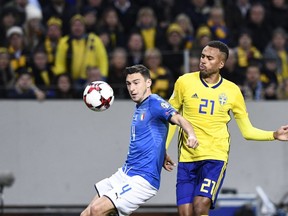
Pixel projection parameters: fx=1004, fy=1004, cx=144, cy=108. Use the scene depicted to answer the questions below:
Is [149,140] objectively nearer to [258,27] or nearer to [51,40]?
[51,40]

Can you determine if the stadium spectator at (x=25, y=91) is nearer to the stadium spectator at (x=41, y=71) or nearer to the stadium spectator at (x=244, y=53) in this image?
the stadium spectator at (x=41, y=71)

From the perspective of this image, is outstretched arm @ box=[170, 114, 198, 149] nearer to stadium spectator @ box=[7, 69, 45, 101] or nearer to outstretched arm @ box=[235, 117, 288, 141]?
outstretched arm @ box=[235, 117, 288, 141]

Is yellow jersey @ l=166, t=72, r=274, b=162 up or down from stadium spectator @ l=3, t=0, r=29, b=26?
down

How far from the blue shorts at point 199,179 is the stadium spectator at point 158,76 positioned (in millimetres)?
4712

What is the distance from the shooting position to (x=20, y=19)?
17.2 metres

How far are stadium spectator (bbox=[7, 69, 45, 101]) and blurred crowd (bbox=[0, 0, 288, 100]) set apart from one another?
2 cm

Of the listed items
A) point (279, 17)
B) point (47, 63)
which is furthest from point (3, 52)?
point (279, 17)

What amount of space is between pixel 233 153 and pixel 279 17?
12.1 ft

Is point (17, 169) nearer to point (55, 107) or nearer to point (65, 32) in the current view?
point (55, 107)

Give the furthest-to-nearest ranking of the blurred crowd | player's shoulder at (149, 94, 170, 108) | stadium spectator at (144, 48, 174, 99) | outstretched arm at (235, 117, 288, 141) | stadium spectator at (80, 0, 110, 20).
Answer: stadium spectator at (80, 0, 110, 20) < the blurred crowd < stadium spectator at (144, 48, 174, 99) < outstretched arm at (235, 117, 288, 141) < player's shoulder at (149, 94, 170, 108)

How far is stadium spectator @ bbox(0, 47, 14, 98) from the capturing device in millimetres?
15852

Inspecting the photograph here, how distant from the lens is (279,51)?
17.2 meters

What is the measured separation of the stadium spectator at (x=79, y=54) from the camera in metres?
16.1

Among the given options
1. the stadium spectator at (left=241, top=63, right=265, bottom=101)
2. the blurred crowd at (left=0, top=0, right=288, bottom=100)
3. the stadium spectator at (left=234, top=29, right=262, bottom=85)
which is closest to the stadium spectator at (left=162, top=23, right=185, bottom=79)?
the blurred crowd at (left=0, top=0, right=288, bottom=100)
